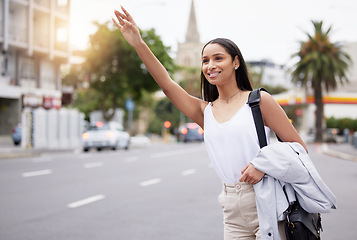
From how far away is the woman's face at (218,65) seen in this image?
115 inches

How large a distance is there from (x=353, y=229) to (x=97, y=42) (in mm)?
32940

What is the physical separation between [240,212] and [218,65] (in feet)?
2.67

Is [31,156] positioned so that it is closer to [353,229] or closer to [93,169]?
[93,169]

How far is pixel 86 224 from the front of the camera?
23.2 feet

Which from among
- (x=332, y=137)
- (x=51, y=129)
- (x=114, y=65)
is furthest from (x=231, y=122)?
(x=332, y=137)

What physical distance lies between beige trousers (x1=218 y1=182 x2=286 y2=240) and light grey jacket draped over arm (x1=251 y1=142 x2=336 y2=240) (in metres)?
0.12

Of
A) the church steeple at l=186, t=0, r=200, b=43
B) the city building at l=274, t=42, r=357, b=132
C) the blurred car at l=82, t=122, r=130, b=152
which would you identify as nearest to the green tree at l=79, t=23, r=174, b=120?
the blurred car at l=82, t=122, r=130, b=152

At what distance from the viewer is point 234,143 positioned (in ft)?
8.97

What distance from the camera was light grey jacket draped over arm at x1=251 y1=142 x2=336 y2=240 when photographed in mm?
2572

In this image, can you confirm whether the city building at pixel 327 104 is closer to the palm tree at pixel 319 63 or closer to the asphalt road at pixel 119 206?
the palm tree at pixel 319 63

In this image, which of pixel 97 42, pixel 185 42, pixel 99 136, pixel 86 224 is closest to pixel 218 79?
pixel 86 224

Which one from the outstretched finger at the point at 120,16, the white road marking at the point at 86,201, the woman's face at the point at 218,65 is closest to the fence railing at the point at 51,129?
the white road marking at the point at 86,201

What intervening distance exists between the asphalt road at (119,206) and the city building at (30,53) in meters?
23.1

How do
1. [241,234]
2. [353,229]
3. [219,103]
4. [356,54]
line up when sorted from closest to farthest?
[241,234]
[219,103]
[353,229]
[356,54]
